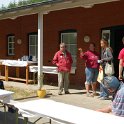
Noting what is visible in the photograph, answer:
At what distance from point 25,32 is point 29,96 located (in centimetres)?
618

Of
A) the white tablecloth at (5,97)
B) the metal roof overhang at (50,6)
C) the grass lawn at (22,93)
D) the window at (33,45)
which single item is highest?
the metal roof overhang at (50,6)

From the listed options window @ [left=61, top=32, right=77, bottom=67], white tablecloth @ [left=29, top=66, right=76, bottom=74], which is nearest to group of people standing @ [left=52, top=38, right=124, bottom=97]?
white tablecloth @ [left=29, top=66, right=76, bottom=74]

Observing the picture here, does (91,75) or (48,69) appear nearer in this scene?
(91,75)

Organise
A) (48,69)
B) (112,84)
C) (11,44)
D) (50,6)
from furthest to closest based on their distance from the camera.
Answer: (11,44)
(48,69)
(50,6)
(112,84)

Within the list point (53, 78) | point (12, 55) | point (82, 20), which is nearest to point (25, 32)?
point (12, 55)

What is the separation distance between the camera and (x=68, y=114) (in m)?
5.26

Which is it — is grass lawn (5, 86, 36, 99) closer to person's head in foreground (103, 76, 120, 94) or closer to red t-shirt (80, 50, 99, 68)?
red t-shirt (80, 50, 99, 68)

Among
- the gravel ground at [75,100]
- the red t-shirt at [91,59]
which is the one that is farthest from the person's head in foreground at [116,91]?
the red t-shirt at [91,59]

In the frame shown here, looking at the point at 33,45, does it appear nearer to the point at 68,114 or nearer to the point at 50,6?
the point at 50,6

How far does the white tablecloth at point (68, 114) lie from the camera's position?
4824mm

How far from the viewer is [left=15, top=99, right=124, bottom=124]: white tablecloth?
4824 millimetres

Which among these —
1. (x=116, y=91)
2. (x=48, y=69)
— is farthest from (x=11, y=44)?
(x=116, y=91)

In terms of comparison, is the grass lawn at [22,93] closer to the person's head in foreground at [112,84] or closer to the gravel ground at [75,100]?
the gravel ground at [75,100]

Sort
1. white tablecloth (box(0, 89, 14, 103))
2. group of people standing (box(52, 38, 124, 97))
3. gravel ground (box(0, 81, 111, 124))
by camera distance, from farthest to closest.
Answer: group of people standing (box(52, 38, 124, 97))
gravel ground (box(0, 81, 111, 124))
white tablecloth (box(0, 89, 14, 103))
